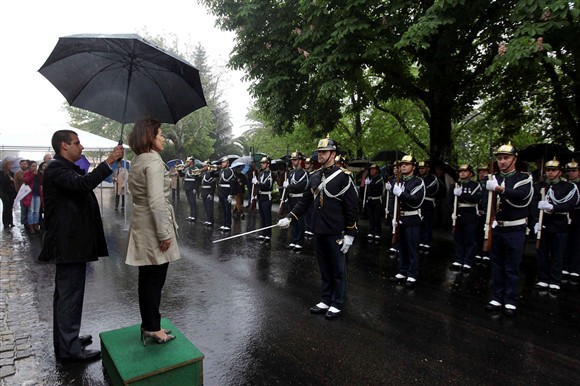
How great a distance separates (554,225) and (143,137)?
694cm

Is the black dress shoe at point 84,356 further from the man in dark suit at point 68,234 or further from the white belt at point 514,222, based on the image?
the white belt at point 514,222

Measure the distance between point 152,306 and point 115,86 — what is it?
2.90 meters

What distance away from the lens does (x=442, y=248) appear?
10250 mm

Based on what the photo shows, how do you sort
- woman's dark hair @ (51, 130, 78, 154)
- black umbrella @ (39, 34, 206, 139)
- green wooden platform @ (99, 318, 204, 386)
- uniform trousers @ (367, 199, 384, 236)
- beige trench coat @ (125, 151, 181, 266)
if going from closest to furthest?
green wooden platform @ (99, 318, 204, 386) < beige trench coat @ (125, 151, 181, 266) < woman's dark hair @ (51, 130, 78, 154) < black umbrella @ (39, 34, 206, 139) < uniform trousers @ (367, 199, 384, 236)

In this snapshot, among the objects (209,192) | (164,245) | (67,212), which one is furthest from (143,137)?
(209,192)

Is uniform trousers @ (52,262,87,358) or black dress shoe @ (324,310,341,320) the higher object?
uniform trousers @ (52,262,87,358)

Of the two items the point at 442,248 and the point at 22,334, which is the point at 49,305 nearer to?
the point at 22,334

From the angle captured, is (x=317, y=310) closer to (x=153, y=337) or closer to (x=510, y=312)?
(x=153, y=337)

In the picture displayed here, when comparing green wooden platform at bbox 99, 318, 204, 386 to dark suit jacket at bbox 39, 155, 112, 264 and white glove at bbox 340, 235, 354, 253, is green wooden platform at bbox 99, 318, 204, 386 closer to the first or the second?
dark suit jacket at bbox 39, 155, 112, 264

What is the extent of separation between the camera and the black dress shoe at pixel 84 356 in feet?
13.0

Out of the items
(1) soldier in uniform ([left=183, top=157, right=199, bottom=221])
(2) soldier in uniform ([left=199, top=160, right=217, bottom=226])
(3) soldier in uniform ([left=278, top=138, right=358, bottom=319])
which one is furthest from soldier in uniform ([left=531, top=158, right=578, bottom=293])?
(1) soldier in uniform ([left=183, top=157, right=199, bottom=221])

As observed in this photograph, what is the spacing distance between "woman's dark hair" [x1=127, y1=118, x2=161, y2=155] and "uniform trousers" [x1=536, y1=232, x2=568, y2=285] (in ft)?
22.3

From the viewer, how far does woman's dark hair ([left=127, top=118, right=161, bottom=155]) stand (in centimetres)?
362

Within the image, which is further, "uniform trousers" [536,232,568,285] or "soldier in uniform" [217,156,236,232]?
"soldier in uniform" [217,156,236,232]
